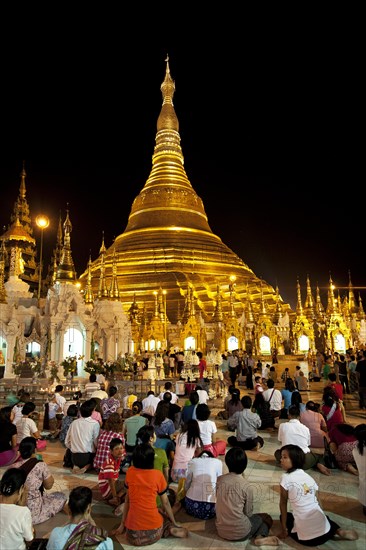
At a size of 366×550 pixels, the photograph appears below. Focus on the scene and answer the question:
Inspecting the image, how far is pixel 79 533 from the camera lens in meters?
3.51

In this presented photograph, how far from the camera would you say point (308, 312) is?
114ft

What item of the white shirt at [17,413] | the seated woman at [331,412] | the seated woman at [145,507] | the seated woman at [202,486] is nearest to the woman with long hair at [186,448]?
the seated woman at [202,486]

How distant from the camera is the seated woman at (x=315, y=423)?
760cm

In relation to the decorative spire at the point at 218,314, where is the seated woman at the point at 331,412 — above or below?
below

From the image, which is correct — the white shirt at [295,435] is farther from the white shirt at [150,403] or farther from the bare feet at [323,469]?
the white shirt at [150,403]

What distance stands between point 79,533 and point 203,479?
73.3 inches

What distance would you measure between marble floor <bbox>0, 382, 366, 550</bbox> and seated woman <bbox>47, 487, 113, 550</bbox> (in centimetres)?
65

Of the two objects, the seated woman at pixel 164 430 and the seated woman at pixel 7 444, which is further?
the seated woman at pixel 7 444

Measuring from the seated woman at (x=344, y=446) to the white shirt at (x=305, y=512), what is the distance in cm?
258

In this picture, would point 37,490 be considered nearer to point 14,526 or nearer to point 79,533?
point 14,526

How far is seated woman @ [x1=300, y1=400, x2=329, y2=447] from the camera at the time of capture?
7.60m

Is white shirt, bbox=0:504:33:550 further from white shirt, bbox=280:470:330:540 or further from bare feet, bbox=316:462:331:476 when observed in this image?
bare feet, bbox=316:462:331:476

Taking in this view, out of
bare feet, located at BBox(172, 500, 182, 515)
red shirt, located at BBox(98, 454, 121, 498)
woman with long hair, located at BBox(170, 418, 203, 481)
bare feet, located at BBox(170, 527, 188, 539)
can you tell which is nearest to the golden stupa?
woman with long hair, located at BBox(170, 418, 203, 481)

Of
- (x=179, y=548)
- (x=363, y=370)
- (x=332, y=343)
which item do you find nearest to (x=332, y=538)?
(x=179, y=548)
